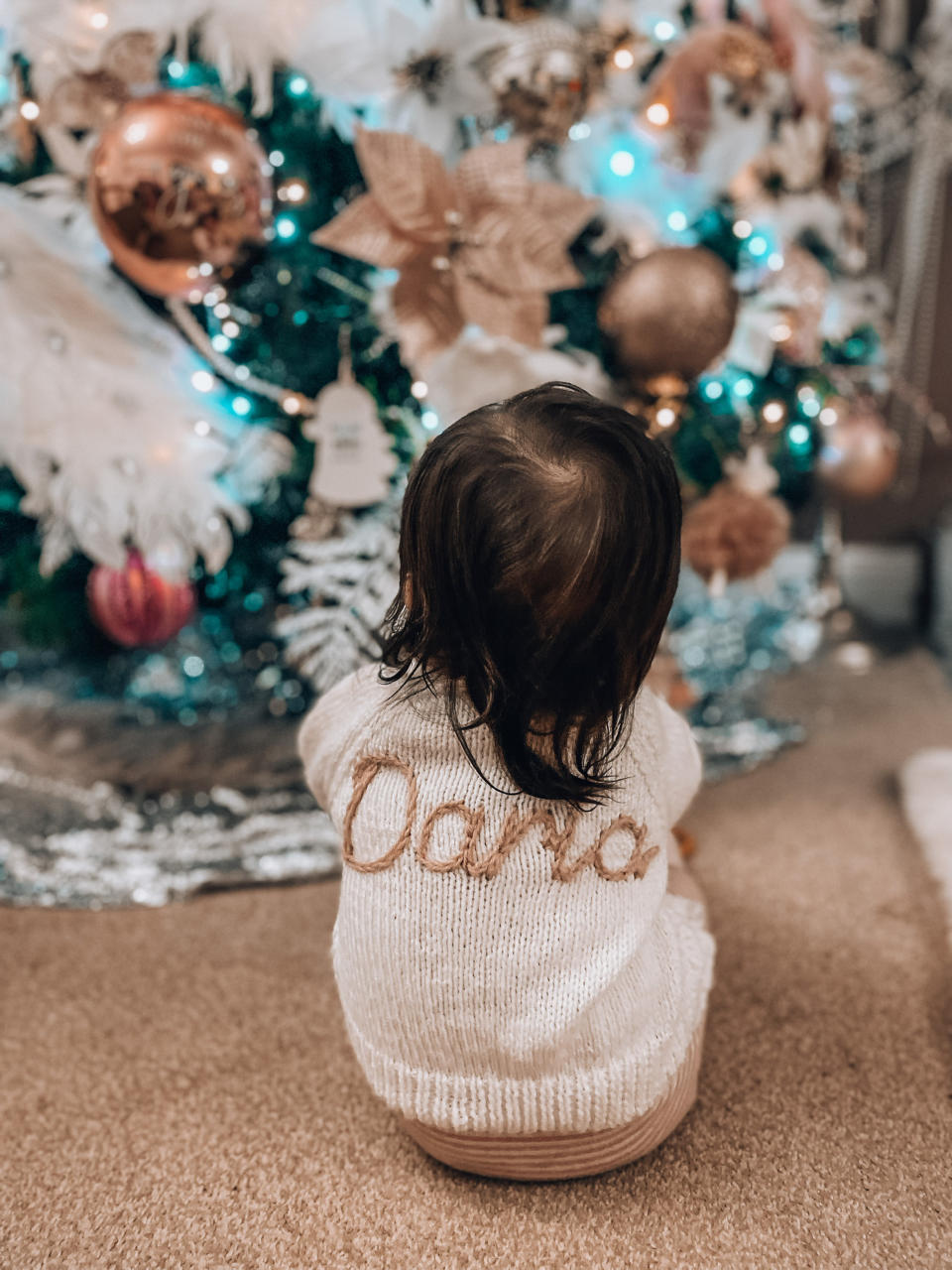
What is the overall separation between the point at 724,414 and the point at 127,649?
1.07m

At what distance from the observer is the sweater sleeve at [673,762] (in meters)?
0.68

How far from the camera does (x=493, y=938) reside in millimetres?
598

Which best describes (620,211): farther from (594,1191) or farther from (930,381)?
(930,381)

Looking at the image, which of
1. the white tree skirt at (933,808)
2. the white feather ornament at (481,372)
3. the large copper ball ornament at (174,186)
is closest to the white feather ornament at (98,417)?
the large copper ball ornament at (174,186)

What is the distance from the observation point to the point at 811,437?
164 cm

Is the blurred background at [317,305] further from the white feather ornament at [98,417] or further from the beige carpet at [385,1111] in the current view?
the beige carpet at [385,1111]

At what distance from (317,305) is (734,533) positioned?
632mm

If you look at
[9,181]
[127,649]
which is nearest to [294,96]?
[9,181]

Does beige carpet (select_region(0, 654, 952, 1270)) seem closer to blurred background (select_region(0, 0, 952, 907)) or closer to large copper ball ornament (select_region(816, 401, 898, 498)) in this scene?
blurred background (select_region(0, 0, 952, 907))

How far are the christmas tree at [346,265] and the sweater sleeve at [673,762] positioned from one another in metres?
0.48

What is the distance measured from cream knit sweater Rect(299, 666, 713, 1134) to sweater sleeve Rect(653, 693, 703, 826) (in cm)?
2

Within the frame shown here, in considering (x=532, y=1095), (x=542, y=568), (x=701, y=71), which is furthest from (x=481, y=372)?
(x=532, y=1095)

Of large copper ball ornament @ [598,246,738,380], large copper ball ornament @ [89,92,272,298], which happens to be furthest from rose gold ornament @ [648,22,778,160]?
large copper ball ornament @ [89,92,272,298]

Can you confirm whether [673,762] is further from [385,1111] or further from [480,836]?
[385,1111]
